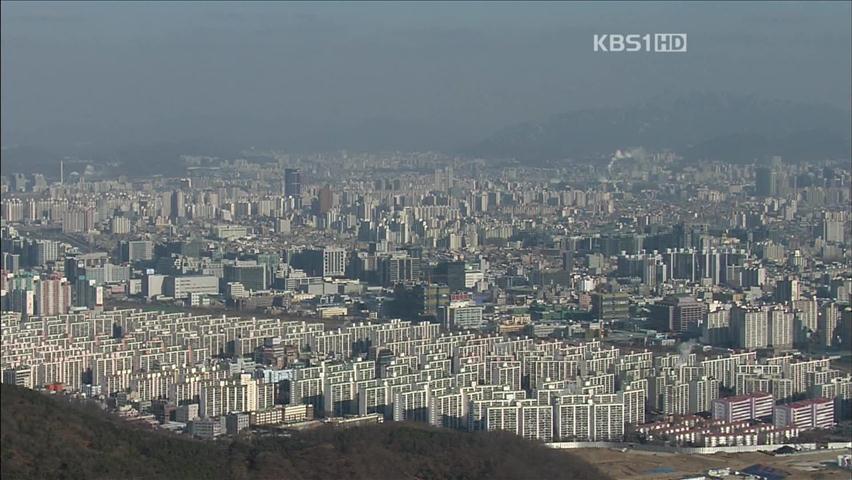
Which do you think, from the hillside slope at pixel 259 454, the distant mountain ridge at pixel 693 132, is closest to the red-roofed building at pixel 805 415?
the hillside slope at pixel 259 454

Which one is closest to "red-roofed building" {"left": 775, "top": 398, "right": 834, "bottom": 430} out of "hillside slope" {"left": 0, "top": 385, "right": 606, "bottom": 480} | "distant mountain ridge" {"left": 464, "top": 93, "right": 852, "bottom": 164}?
"hillside slope" {"left": 0, "top": 385, "right": 606, "bottom": 480}

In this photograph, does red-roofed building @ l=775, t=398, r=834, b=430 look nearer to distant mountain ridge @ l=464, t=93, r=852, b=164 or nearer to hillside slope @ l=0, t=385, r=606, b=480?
hillside slope @ l=0, t=385, r=606, b=480

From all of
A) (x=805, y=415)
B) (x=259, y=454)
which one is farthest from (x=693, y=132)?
(x=259, y=454)

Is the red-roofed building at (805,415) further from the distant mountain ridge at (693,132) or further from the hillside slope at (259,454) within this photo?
the distant mountain ridge at (693,132)

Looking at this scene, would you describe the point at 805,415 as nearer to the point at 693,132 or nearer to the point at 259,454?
the point at 259,454

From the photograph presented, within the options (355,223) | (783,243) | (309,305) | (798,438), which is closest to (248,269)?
(309,305)
